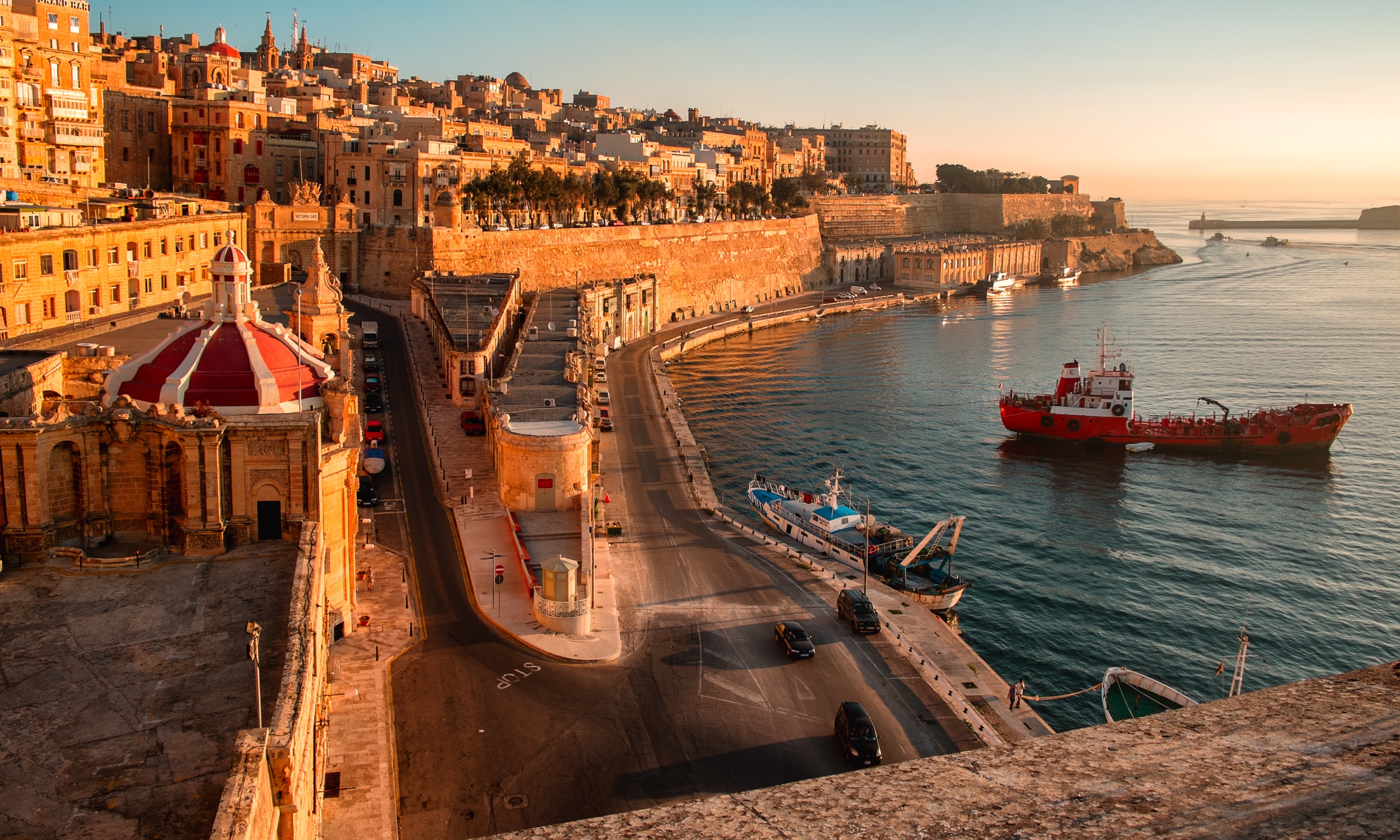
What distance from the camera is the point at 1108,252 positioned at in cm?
17750

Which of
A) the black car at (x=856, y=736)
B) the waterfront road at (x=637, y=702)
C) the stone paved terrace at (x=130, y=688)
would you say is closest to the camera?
the stone paved terrace at (x=130, y=688)

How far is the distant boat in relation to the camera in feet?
92.9

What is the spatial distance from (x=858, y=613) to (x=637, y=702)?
290 inches

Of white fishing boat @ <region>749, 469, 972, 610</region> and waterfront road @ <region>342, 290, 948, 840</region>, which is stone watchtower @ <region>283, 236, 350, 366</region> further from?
white fishing boat @ <region>749, 469, 972, 610</region>

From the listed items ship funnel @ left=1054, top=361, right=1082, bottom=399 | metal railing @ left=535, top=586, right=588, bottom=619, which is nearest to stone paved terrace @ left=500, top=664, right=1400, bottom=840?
metal railing @ left=535, top=586, right=588, bottom=619

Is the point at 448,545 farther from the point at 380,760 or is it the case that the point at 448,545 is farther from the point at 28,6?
the point at 28,6

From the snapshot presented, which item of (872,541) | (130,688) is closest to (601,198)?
(872,541)

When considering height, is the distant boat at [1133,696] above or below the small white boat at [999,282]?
below

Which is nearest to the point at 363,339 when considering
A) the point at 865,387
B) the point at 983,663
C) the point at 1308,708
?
the point at 865,387

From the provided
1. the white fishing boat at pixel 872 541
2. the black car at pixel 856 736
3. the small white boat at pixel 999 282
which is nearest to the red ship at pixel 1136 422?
the white fishing boat at pixel 872 541

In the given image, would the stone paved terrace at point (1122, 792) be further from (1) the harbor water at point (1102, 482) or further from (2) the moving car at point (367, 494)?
(2) the moving car at point (367, 494)

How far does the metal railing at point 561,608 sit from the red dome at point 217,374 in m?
7.89

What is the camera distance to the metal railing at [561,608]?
1088 inches

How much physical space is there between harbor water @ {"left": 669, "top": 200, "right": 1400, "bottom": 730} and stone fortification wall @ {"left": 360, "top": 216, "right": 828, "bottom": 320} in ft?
27.6
